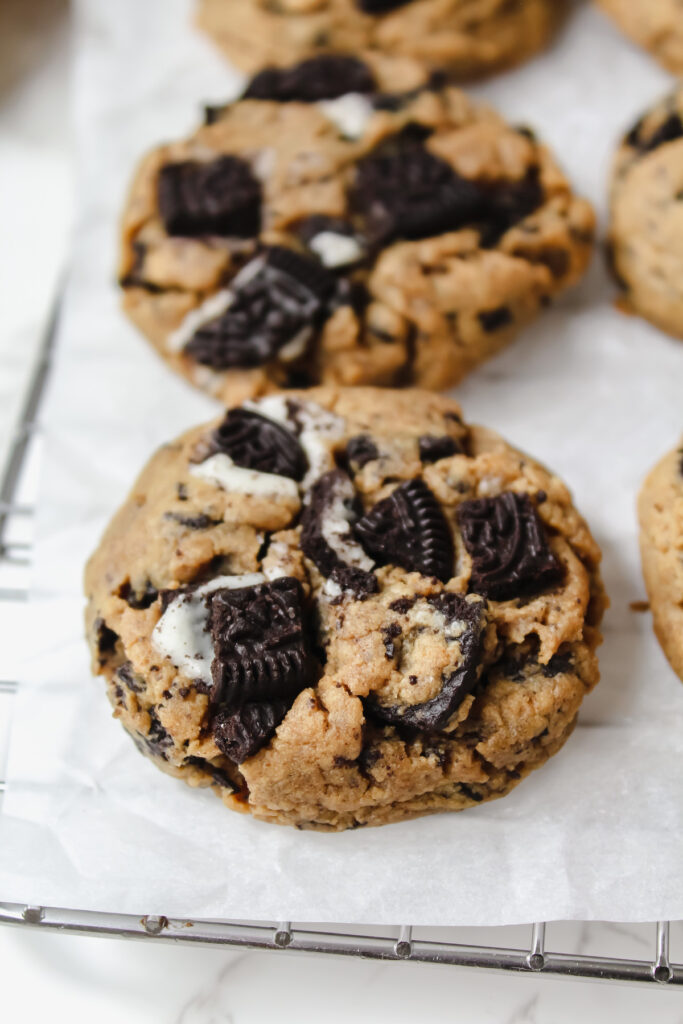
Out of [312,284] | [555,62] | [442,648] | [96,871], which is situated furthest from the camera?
[555,62]

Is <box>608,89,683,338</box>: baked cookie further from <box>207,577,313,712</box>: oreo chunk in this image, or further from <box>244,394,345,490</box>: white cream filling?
<box>207,577,313,712</box>: oreo chunk

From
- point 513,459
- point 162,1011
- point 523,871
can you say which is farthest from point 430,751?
point 162,1011

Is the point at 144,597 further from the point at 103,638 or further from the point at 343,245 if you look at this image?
the point at 343,245

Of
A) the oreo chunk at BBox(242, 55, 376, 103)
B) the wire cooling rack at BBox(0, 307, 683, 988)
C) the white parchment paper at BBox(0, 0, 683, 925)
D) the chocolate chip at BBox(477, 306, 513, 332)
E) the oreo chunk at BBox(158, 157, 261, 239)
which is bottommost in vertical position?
the wire cooling rack at BBox(0, 307, 683, 988)

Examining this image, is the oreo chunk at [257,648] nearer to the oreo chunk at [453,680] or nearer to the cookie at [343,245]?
the oreo chunk at [453,680]

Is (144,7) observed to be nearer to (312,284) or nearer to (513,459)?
(312,284)

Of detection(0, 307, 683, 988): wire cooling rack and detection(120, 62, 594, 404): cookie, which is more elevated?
detection(120, 62, 594, 404): cookie

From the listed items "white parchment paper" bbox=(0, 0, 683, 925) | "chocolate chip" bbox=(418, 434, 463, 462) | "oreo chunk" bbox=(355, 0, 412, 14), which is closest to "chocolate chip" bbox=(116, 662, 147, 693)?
"white parchment paper" bbox=(0, 0, 683, 925)
